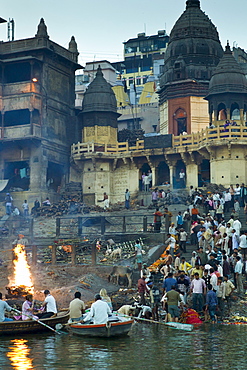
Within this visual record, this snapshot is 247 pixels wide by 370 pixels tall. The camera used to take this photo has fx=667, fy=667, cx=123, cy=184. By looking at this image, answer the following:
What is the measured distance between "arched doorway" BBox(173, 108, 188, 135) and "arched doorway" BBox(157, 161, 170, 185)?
3.84m

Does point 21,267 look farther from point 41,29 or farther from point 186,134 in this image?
point 41,29

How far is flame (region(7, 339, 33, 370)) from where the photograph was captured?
1259cm

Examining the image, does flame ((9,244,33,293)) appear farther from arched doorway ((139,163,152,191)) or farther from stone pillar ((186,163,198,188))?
arched doorway ((139,163,152,191))

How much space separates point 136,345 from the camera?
582 inches

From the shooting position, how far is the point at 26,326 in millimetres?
16172

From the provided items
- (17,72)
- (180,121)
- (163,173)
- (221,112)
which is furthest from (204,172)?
(17,72)

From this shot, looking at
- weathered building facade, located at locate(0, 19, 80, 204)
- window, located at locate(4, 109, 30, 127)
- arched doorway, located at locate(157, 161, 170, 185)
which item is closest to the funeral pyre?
weathered building facade, located at locate(0, 19, 80, 204)

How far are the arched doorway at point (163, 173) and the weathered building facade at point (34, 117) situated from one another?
252 inches

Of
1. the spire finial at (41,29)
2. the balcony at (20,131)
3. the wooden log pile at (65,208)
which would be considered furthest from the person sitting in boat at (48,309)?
the spire finial at (41,29)

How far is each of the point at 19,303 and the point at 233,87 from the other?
25823 mm

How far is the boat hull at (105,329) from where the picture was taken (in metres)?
15.4

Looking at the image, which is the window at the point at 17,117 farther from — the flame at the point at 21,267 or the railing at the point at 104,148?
the flame at the point at 21,267

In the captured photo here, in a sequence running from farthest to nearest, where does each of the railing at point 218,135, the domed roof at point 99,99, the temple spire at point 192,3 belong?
the temple spire at point 192,3 < the domed roof at point 99,99 < the railing at point 218,135

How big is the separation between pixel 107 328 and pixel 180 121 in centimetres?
3175
